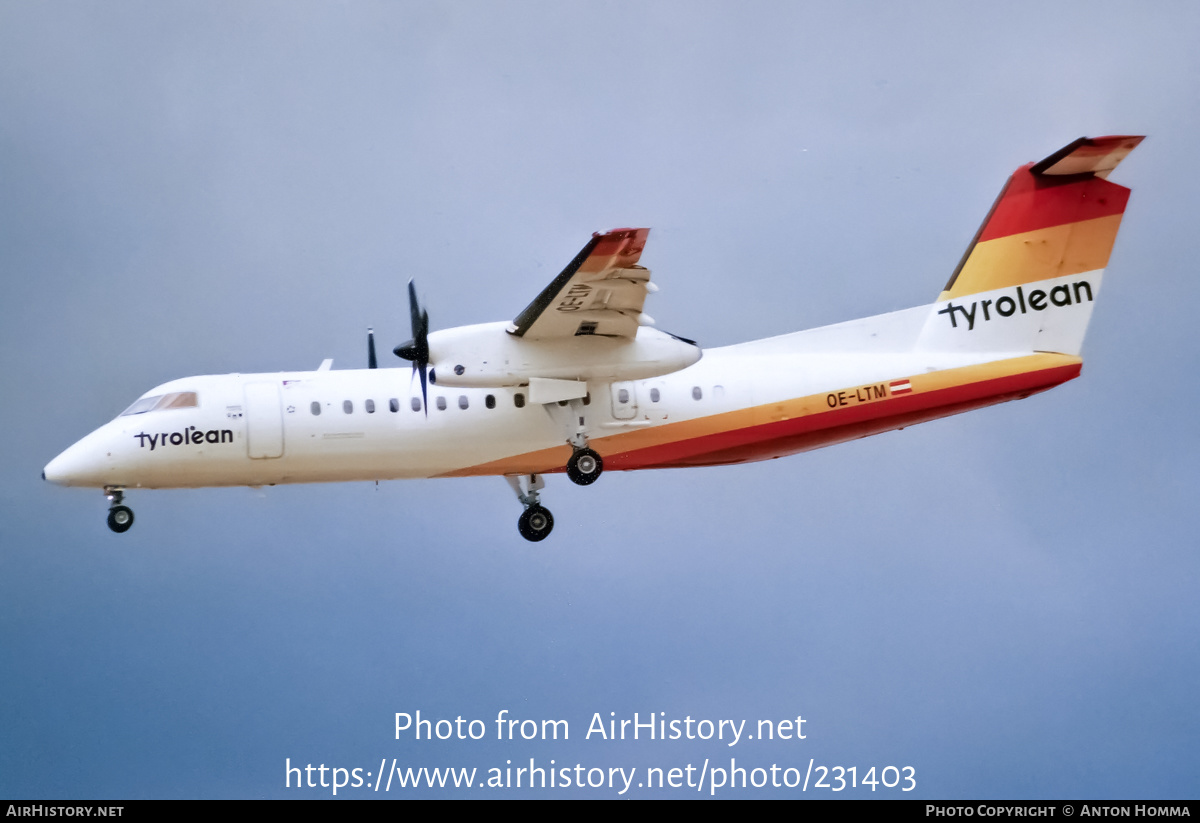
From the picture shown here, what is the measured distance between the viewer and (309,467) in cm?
2209


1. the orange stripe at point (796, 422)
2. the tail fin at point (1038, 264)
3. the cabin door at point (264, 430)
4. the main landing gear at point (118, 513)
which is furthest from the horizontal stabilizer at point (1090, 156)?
the main landing gear at point (118, 513)

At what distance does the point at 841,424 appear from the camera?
22.7 meters

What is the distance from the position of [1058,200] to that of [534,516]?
916cm

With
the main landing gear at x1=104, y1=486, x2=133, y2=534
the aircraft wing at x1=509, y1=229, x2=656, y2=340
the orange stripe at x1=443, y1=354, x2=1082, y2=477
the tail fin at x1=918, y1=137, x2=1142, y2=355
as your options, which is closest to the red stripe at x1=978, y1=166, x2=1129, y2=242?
the tail fin at x1=918, y1=137, x2=1142, y2=355

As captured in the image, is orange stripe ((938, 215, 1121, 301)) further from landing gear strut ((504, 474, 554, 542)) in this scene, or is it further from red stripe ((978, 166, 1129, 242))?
landing gear strut ((504, 474, 554, 542))

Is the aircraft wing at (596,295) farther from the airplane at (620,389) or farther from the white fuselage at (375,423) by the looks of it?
the white fuselage at (375,423)

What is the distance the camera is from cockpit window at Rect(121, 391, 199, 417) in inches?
872

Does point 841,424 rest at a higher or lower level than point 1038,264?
lower

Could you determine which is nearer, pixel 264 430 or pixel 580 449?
pixel 264 430

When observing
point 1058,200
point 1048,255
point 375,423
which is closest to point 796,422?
point 1048,255

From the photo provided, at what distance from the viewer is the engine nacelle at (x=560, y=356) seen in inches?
840

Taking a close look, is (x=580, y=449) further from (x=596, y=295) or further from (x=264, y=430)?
(x=264, y=430)
